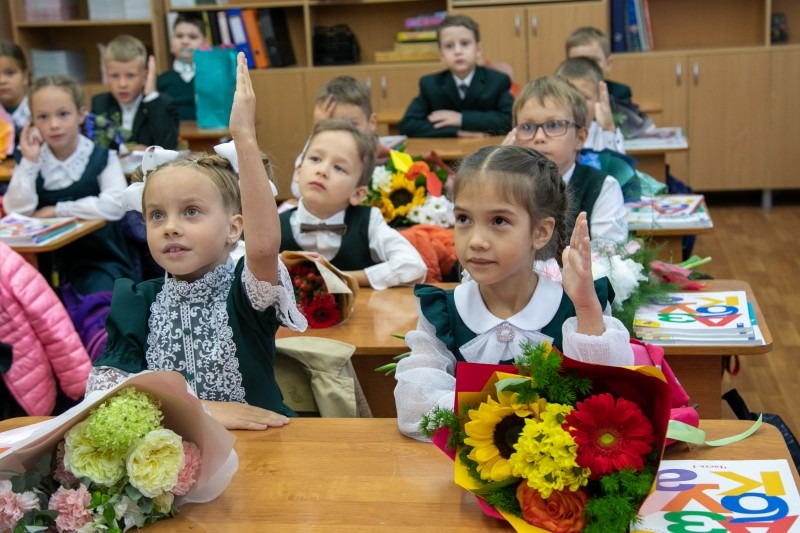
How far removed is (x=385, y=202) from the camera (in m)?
3.34

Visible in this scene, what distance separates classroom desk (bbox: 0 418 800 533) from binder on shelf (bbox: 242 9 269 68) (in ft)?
18.2

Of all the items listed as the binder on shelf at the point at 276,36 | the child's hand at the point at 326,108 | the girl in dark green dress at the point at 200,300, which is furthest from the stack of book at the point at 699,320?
the binder on shelf at the point at 276,36

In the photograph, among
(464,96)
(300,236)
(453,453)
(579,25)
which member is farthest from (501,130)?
(453,453)

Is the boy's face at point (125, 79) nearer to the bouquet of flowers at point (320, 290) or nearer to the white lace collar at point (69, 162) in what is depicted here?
the white lace collar at point (69, 162)

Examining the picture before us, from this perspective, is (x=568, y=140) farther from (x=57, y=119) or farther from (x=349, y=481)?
(x=57, y=119)

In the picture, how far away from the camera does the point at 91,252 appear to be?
13.1ft

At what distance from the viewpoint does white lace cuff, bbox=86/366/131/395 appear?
1.82m

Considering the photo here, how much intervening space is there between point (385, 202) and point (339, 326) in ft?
2.84

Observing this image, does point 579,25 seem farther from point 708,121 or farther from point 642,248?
point 642,248

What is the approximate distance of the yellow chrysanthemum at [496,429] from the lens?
4.54ft

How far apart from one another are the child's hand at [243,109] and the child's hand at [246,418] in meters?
0.45

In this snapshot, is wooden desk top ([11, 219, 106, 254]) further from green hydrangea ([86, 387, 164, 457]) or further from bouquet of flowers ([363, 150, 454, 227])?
green hydrangea ([86, 387, 164, 457])

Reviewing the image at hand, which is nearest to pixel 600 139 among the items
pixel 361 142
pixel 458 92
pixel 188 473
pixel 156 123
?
pixel 361 142

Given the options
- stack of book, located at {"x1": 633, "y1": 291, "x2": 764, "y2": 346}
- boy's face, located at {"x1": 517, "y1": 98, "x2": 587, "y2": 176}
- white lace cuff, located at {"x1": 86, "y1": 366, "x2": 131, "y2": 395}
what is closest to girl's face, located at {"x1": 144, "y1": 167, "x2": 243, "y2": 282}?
white lace cuff, located at {"x1": 86, "y1": 366, "x2": 131, "y2": 395}
